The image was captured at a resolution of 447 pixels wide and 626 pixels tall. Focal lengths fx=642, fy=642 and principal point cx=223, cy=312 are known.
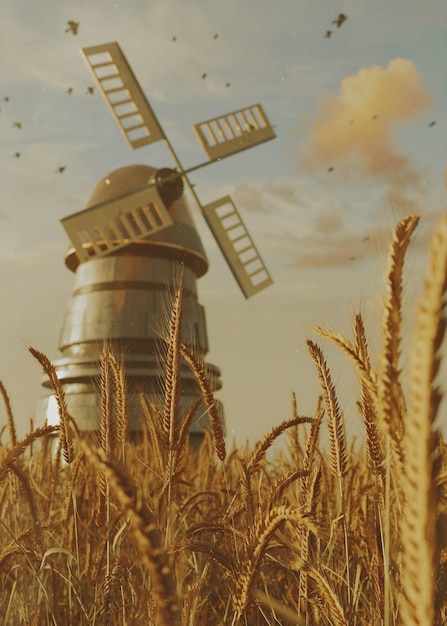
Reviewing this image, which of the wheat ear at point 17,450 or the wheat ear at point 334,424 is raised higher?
the wheat ear at point 17,450

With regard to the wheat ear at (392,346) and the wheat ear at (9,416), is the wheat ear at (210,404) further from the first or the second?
the wheat ear at (9,416)

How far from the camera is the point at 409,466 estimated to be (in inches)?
26.8

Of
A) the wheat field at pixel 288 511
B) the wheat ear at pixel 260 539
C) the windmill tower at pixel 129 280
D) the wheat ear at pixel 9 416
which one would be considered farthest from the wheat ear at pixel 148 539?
the windmill tower at pixel 129 280

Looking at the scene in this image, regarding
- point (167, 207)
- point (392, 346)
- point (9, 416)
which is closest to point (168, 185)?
point (167, 207)

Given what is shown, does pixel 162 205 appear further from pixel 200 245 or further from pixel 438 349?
pixel 438 349

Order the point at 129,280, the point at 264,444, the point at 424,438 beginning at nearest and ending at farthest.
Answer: the point at 424,438, the point at 264,444, the point at 129,280

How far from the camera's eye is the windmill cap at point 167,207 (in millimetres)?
15312

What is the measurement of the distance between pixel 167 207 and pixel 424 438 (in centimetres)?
1543

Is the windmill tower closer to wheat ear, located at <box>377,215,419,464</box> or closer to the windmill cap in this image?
the windmill cap

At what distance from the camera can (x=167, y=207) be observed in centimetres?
1576

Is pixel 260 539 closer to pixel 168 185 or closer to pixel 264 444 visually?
pixel 264 444

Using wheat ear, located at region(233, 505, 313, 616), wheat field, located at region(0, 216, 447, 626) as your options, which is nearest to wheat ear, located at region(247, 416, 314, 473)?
wheat field, located at region(0, 216, 447, 626)

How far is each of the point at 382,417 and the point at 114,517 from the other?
5.41 feet

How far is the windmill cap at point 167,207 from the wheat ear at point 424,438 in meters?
14.7
